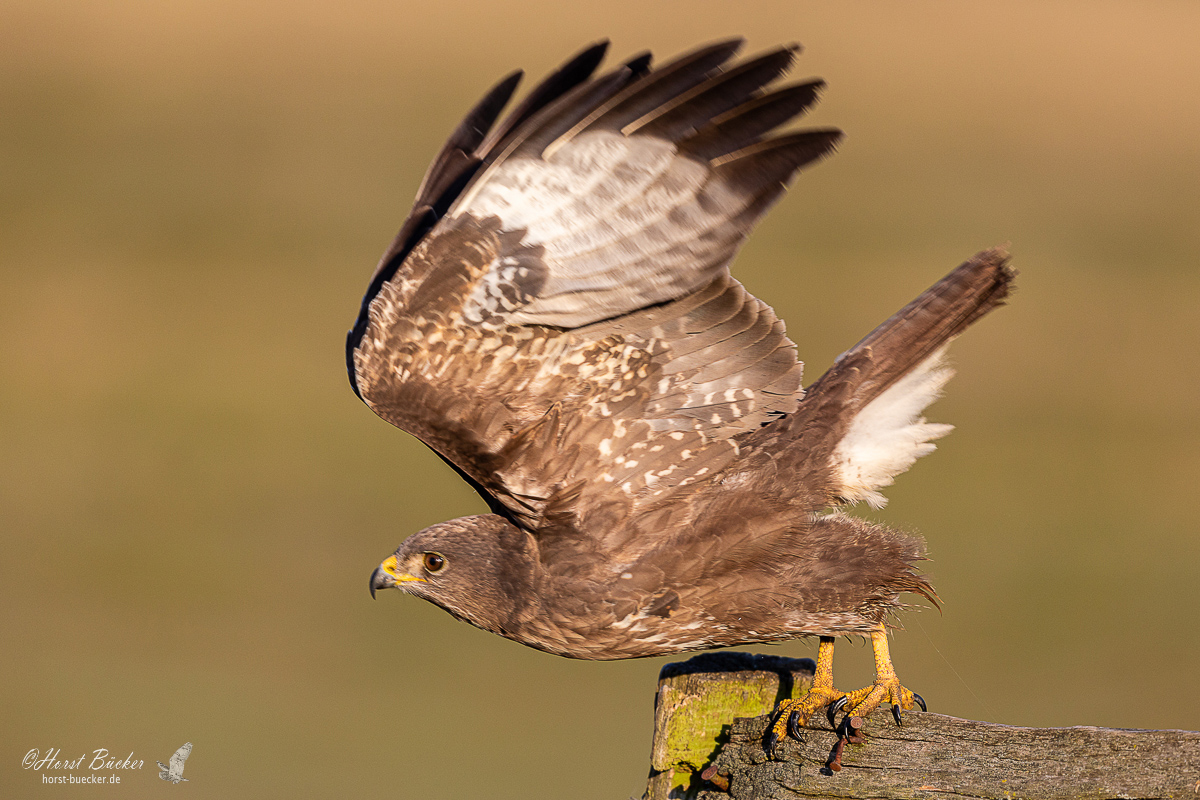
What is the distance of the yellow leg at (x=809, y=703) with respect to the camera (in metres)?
4.12

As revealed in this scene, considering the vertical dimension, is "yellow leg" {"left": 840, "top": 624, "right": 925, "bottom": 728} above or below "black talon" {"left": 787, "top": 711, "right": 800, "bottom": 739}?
above

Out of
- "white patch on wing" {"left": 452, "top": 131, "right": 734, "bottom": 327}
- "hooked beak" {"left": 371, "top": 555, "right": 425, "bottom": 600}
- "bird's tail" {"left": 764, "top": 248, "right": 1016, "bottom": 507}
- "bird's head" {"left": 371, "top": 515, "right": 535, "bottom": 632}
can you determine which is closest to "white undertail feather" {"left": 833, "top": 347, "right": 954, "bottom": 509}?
"bird's tail" {"left": 764, "top": 248, "right": 1016, "bottom": 507}

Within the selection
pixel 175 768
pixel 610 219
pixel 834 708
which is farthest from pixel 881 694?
pixel 175 768

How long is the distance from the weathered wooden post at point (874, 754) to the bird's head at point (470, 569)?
88cm

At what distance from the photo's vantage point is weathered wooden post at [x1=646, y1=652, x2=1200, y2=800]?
10.9 ft

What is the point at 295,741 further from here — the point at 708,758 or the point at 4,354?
the point at 4,354

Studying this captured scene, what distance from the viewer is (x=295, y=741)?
12.7 meters

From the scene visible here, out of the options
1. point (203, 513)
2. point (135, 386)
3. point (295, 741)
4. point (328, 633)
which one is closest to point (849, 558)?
point (295, 741)

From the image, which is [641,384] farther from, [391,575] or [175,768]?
[175,768]

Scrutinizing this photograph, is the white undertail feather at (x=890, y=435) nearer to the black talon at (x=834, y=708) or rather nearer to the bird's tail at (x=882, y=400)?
the bird's tail at (x=882, y=400)

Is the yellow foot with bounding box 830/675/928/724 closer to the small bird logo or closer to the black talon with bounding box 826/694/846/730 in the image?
the black talon with bounding box 826/694/846/730

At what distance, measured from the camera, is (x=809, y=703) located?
455 cm

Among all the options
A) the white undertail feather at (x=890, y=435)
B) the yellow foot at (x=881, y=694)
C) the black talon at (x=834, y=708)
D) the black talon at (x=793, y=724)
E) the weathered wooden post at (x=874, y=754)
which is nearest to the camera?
the weathered wooden post at (x=874, y=754)

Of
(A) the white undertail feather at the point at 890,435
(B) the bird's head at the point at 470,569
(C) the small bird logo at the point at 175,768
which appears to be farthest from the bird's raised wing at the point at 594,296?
(C) the small bird logo at the point at 175,768
